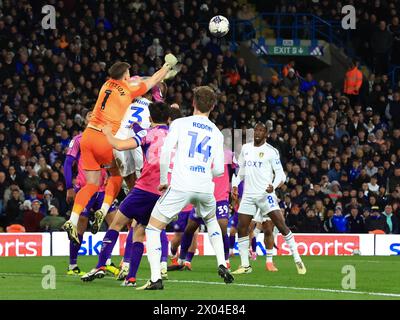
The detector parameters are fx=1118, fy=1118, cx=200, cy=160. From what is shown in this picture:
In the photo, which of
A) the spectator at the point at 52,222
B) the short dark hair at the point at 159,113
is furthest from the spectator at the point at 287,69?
the short dark hair at the point at 159,113

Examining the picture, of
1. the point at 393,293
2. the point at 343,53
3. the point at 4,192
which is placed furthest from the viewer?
the point at 343,53

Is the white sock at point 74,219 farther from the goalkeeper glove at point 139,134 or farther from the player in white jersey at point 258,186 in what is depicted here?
the player in white jersey at point 258,186

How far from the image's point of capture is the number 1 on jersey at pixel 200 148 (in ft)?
42.3

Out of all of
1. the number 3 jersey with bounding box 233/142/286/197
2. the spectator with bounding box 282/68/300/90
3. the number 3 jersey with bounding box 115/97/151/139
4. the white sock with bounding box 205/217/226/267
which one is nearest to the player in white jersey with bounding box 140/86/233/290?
the white sock with bounding box 205/217/226/267

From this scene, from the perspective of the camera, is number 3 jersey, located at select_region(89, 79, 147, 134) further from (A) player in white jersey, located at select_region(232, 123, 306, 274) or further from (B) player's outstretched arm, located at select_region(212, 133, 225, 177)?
(A) player in white jersey, located at select_region(232, 123, 306, 274)

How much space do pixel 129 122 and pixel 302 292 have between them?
13.1ft

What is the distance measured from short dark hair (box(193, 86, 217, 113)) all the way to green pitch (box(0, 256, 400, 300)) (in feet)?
7.06

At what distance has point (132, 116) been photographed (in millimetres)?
15859

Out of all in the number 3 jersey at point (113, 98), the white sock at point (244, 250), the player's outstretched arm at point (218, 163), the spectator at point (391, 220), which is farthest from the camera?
the spectator at point (391, 220)

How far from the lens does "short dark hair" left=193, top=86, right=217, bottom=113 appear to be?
13.0 m

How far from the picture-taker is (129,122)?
15898 millimetres
